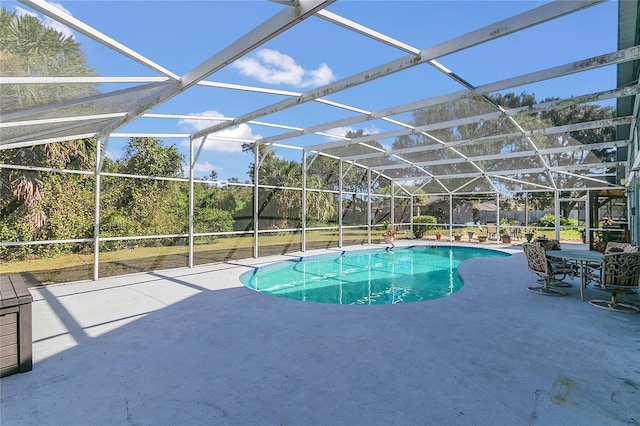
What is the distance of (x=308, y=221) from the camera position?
13.5 m

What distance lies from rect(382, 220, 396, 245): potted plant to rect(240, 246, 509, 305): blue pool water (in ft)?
6.28

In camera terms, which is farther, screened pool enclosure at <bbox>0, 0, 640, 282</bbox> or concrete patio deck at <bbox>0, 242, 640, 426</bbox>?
screened pool enclosure at <bbox>0, 0, 640, 282</bbox>

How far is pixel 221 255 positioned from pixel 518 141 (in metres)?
9.62

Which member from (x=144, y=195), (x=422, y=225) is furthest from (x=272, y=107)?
(x=422, y=225)

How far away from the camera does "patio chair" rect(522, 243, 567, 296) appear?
18.7 feet

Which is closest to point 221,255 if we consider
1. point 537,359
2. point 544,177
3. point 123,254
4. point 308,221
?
point 123,254

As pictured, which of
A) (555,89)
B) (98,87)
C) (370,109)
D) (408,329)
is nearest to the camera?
(98,87)

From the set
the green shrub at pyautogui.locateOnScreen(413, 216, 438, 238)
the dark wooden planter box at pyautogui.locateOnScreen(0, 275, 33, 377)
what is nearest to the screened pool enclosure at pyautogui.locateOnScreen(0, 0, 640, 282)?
the dark wooden planter box at pyautogui.locateOnScreen(0, 275, 33, 377)

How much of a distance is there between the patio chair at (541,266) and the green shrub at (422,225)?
36.2 feet

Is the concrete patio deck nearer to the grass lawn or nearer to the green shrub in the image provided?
the grass lawn

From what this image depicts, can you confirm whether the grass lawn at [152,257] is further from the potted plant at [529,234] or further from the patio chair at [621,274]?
the patio chair at [621,274]

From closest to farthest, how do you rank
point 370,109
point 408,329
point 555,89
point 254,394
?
point 254,394, point 408,329, point 555,89, point 370,109

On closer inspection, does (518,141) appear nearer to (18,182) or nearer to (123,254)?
(123,254)

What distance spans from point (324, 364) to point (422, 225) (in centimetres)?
1518
